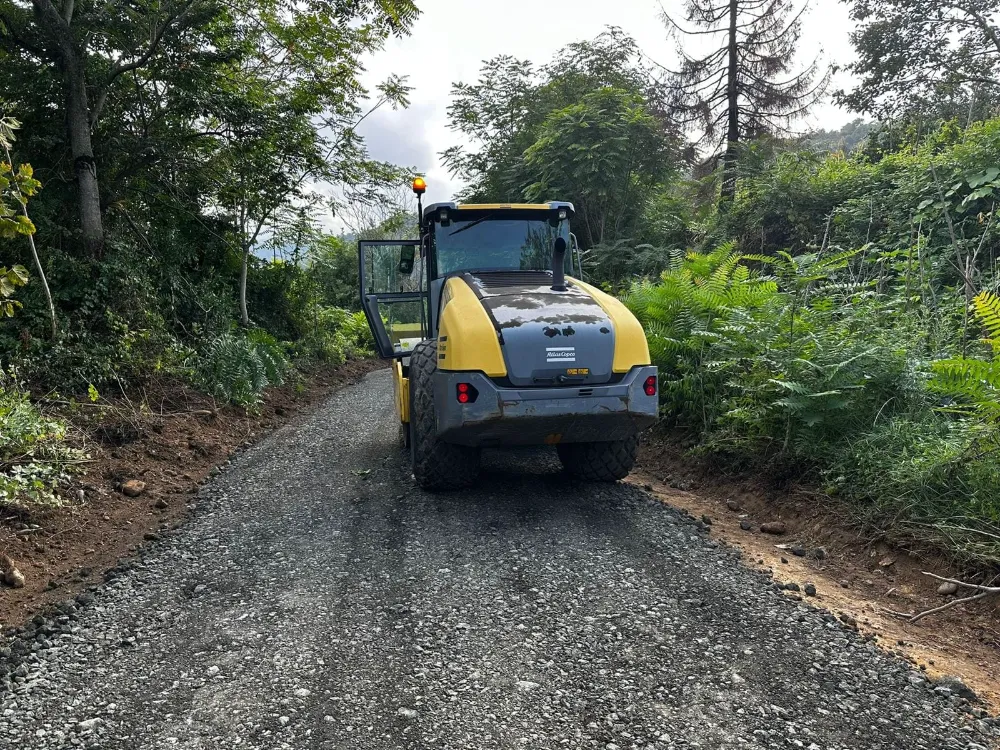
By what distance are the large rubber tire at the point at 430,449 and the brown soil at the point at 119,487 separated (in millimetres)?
1954

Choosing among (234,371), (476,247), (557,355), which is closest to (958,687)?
(557,355)

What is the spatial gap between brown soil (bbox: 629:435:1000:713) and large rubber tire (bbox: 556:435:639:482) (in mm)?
433

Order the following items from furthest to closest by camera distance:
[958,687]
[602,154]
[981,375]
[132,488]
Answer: [602,154] < [132,488] < [981,375] < [958,687]

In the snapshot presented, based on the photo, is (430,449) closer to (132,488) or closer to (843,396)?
(132,488)

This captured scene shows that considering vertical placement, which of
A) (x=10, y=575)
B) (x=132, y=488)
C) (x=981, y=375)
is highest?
(x=981, y=375)

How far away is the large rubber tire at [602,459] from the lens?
554 centimetres

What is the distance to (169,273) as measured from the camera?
964 cm

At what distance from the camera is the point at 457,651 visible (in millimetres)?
3156

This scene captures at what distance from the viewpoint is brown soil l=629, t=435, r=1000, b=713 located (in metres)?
3.16

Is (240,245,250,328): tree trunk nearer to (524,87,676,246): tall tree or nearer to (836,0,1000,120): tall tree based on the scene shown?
(524,87,676,246): tall tree

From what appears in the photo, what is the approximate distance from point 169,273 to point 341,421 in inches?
135

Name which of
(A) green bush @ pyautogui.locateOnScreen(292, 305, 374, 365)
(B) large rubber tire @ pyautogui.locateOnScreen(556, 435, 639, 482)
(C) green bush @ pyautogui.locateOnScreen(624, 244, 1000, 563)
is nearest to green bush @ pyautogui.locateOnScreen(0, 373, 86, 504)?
(B) large rubber tire @ pyautogui.locateOnScreen(556, 435, 639, 482)

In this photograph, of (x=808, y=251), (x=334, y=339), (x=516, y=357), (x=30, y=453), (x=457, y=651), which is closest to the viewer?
(x=457, y=651)

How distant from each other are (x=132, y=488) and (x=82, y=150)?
4.92 metres
